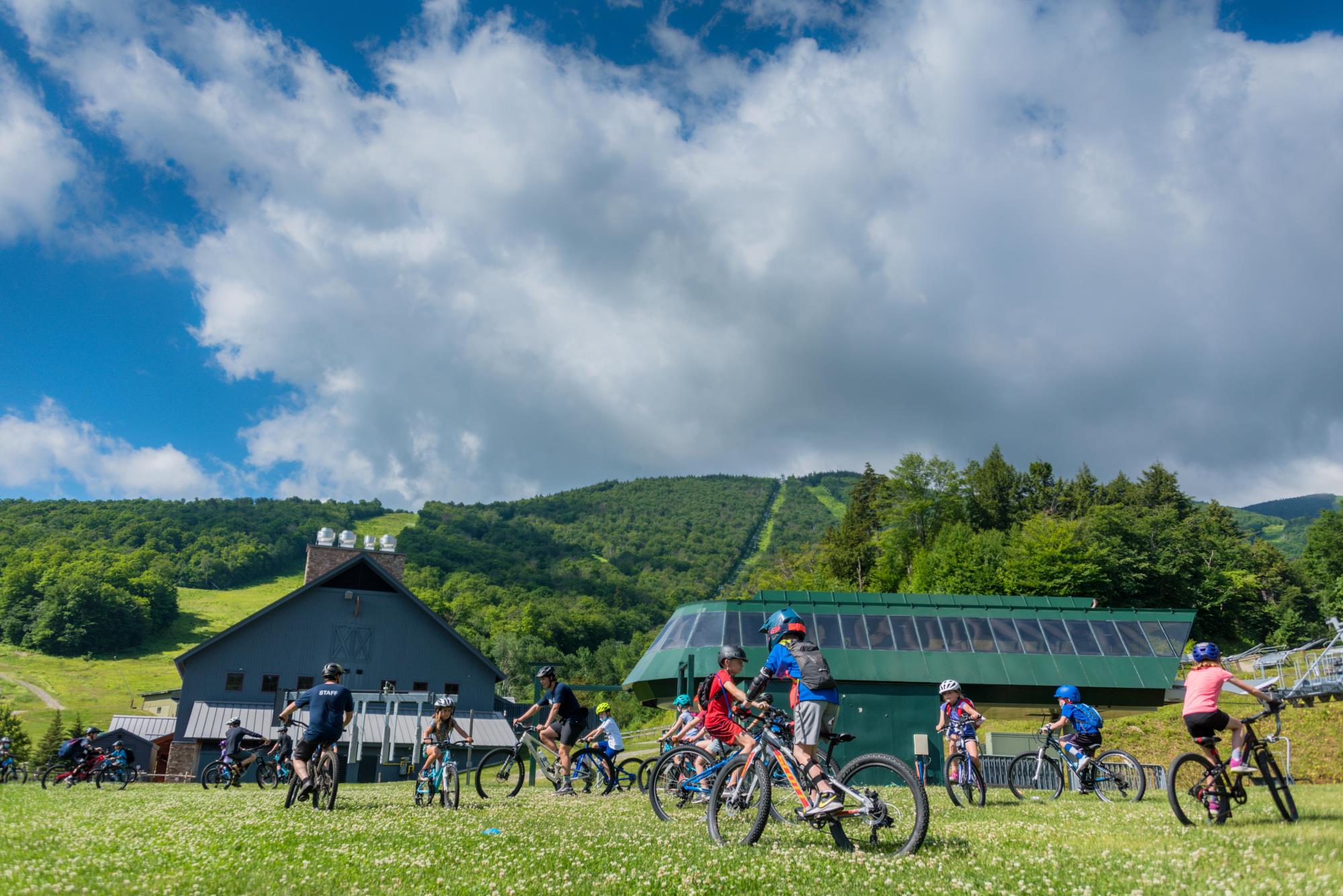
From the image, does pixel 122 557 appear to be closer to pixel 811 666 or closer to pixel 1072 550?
pixel 1072 550

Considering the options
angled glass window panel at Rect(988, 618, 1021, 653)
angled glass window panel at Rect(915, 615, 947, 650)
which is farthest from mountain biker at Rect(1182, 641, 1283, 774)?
angled glass window panel at Rect(988, 618, 1021, 653)

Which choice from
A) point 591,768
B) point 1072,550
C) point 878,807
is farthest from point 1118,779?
point 1072,550

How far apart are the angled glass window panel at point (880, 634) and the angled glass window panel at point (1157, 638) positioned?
949 cm

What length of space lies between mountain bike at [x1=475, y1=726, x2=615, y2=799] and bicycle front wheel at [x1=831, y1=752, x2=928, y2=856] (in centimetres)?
843

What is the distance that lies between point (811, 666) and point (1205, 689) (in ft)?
15.1

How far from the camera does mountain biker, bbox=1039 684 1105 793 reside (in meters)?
13.6

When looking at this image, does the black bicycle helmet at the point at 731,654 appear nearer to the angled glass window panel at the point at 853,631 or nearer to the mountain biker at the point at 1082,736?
the mountain biker at the point at 1082,736

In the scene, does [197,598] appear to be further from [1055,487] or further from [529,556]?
[1055,487]

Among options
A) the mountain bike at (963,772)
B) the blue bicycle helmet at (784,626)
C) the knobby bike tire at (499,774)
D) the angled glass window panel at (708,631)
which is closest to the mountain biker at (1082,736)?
the mountain bike at (963,772)

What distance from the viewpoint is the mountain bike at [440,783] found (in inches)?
528

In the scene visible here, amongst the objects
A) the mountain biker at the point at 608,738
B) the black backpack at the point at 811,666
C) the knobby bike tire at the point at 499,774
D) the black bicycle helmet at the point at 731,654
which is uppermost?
the black bicycle helmet at the point at 731,654

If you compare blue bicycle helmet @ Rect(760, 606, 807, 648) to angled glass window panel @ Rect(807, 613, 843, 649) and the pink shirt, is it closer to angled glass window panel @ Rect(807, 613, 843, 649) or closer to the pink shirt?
the pink shirt

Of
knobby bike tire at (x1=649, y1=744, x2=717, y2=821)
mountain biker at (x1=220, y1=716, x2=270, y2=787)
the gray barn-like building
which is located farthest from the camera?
the gray barn-like building

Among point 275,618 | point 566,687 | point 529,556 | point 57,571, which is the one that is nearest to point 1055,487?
point 275,618
